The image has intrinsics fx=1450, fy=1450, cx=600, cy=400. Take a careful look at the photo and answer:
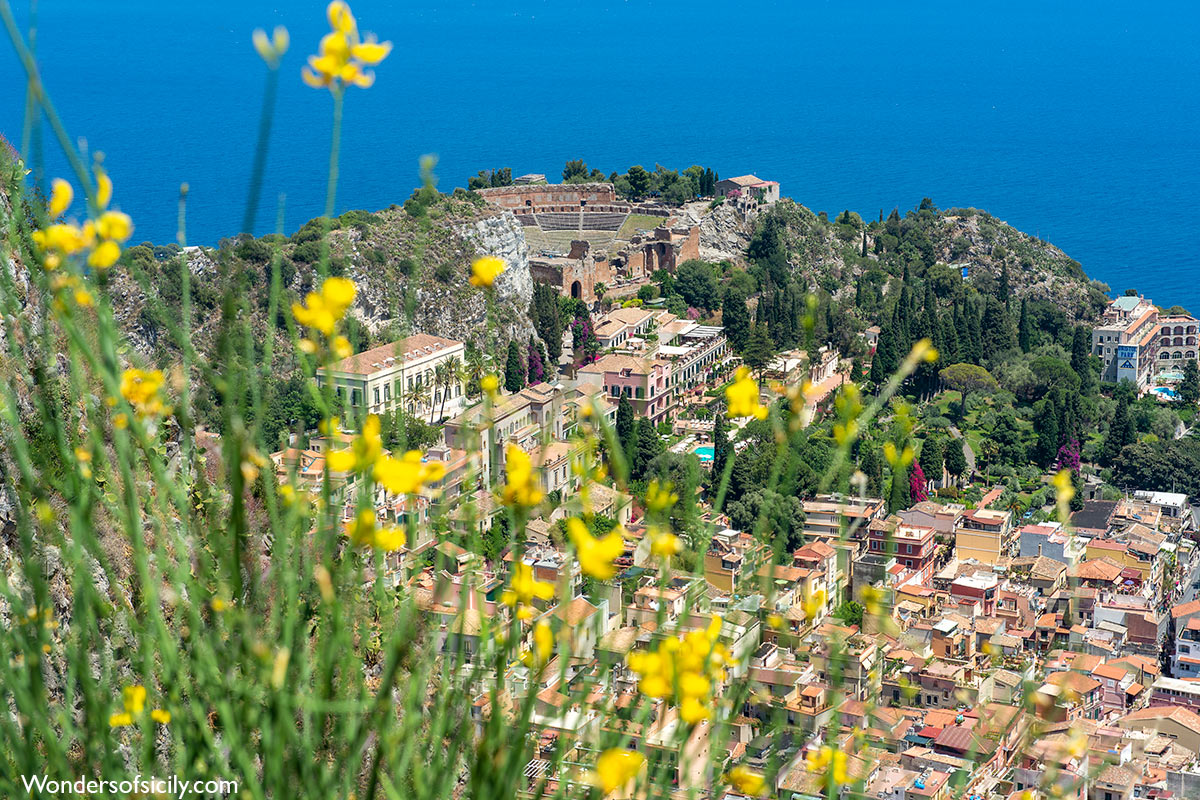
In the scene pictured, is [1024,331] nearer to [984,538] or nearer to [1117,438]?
[1117,438]

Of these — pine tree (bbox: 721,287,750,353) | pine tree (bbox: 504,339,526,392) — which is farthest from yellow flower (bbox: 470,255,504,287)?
pine tree (bbox: 721,287,750,353)

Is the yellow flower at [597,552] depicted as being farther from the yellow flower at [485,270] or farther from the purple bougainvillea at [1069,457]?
the purple bougainvillea at [1069,457]

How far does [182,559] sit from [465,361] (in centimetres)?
2006

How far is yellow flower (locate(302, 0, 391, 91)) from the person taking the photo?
149 cm

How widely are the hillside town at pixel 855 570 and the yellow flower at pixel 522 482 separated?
8cm

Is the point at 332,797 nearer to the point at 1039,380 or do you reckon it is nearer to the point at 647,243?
the point at 1039,380

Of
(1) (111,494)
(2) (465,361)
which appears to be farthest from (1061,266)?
(1) (111,494)

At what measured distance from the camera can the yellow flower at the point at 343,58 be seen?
58.6 inches

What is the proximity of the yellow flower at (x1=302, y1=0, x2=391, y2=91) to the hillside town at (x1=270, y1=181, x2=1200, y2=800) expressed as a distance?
31cm

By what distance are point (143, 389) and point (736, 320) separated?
25.3 meters

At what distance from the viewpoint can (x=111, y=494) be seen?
4758 mm

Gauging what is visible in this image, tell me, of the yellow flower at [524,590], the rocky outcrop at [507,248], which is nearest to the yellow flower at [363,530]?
the yellow flower at [524,590]

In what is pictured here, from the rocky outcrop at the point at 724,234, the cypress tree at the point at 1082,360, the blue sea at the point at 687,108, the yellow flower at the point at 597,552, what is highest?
the blue sea at the point at 687,108

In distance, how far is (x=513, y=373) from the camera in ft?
77.3
